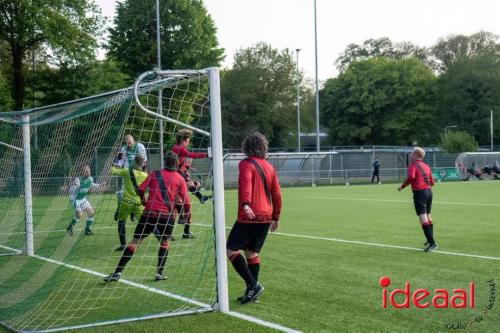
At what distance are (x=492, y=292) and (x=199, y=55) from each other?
1532 inches

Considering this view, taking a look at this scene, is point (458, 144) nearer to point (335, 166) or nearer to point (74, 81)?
point (335, 166)

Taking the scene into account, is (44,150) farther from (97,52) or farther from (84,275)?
(97,52)

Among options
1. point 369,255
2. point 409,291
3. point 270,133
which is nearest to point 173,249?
point 369,255

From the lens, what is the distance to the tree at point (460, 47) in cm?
7388

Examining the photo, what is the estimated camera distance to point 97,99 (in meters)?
7.48

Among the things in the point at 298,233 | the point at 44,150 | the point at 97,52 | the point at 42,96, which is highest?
the point at 97,52

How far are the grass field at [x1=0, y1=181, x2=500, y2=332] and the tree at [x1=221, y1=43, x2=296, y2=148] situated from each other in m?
50.7

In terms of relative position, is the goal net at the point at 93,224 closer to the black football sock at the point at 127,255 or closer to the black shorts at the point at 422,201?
the black football sock at the point at 127,255

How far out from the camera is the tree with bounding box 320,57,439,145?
68188 mm

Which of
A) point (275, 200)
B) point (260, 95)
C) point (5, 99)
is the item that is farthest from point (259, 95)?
point (275, 200)

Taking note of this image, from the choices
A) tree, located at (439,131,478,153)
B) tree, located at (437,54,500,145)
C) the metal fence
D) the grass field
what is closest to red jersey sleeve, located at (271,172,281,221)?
the grass field

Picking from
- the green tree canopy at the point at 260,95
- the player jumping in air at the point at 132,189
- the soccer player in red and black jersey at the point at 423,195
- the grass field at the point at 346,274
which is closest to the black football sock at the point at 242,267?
the grass field at the point at 346,274

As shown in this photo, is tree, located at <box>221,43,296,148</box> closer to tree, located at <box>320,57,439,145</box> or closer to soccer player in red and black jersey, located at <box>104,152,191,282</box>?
tree, located at <box>320,57,439,145</box>

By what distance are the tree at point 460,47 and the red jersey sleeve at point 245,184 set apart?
70.1 m
